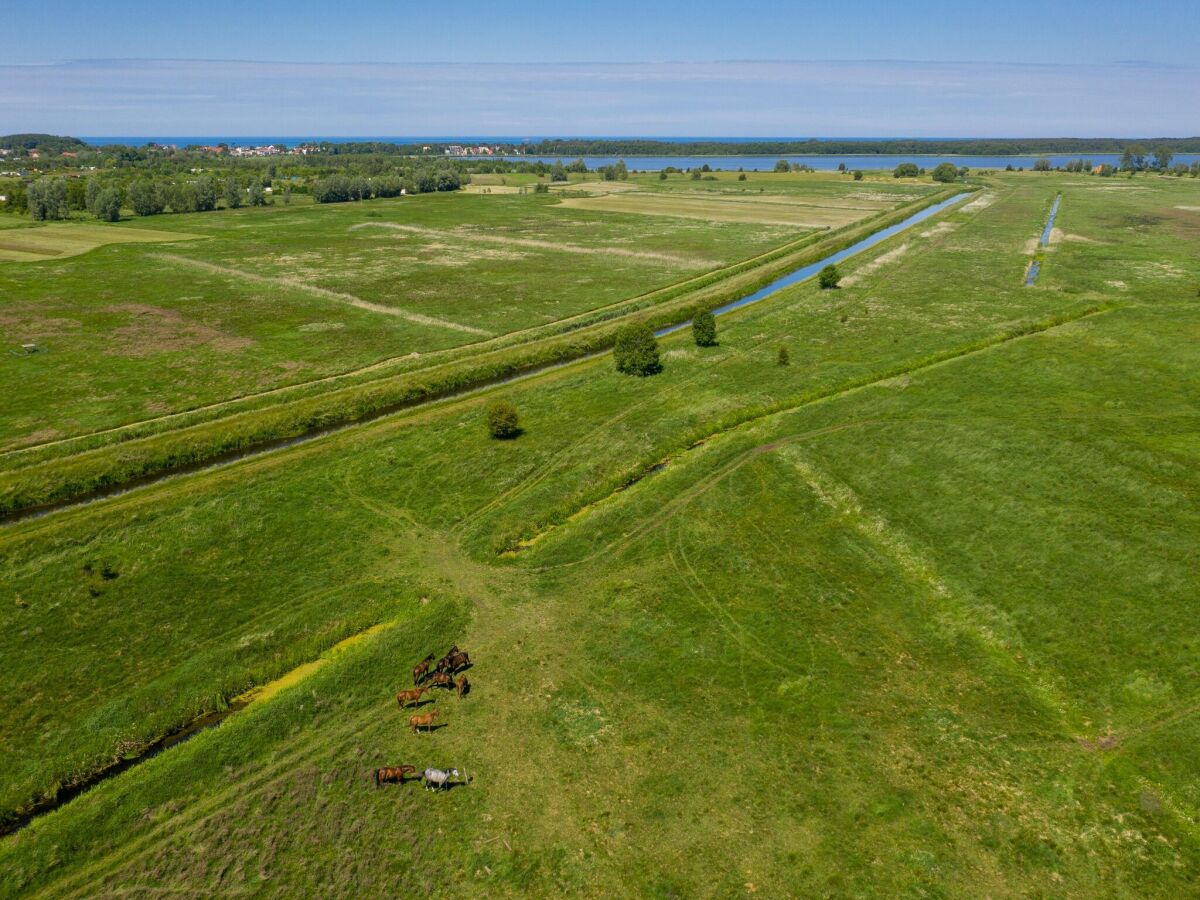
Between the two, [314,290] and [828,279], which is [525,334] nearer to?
[314,290]

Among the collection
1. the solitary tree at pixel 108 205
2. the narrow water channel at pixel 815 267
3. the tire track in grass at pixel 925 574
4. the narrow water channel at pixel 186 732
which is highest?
the solitary tree at pixel 108 205

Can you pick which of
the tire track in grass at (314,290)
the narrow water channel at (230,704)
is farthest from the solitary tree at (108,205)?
the narrow water channel at (230,704)

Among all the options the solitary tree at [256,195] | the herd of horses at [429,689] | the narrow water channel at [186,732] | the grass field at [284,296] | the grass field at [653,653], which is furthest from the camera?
the solitary tree at [256,195]

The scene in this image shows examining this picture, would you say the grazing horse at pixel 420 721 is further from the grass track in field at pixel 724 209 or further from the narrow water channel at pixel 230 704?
the grass track in field at pixel 724 209

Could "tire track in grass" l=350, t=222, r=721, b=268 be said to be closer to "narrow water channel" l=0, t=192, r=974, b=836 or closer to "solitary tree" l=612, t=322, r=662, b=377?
"narrow water channel" l=0, t=192, r=974, b=836

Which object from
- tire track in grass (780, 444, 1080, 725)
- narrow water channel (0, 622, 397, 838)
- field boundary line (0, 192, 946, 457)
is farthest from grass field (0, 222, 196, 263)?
tire track in grass (780, 444, 1080, 725)
